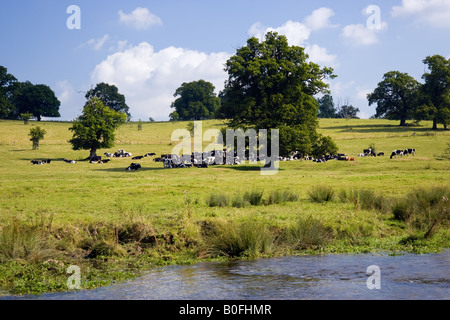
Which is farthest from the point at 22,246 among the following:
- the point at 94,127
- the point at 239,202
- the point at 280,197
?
the point at 94,127

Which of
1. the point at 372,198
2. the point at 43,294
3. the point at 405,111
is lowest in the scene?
the point at 43,294

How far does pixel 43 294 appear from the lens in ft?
39.7

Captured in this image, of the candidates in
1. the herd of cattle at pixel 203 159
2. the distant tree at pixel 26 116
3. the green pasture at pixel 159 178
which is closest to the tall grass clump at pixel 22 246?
the green pasture at pixel 159 178

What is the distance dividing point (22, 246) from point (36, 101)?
13134 centimetres

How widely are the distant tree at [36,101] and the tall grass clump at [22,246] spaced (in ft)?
423

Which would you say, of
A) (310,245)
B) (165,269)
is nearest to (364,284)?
(310,245)

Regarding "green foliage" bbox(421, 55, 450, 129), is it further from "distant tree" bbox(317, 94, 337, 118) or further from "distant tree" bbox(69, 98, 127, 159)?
"distant tree" bbox(317, 94, 337, 118)

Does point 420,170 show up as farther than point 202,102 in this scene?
No

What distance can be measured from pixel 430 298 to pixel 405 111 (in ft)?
332

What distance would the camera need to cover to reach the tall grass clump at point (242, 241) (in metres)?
15.7

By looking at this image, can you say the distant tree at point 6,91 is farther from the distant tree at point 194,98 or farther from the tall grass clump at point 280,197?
the tall grass clump at point 280,197

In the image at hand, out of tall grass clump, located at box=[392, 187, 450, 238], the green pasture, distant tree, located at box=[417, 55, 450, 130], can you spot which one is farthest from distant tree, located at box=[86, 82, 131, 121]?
tall grass clump, located at box=[392, 187, 450, 238]

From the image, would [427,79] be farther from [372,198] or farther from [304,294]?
[304,294]

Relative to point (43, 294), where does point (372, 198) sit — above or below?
above
